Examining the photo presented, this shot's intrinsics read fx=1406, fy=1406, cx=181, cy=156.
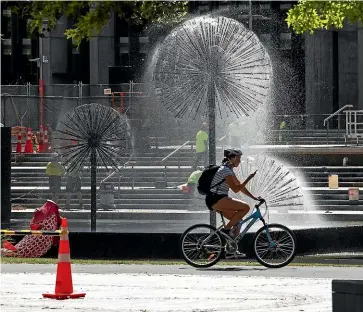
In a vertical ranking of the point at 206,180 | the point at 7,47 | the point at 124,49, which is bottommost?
the point at 206,180

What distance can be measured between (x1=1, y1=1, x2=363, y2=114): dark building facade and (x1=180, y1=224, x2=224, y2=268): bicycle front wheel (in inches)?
1532

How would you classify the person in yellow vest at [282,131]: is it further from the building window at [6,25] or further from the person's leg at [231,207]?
the person's leg at [231,207]

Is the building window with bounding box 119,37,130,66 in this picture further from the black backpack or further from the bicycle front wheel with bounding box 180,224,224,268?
the black backpack

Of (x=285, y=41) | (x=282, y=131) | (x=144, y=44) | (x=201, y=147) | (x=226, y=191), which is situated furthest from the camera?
(x=144, y=44)

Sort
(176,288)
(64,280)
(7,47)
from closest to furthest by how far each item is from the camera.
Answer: (64,280) → (176,288) → (7,47)

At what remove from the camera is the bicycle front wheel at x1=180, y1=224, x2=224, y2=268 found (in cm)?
1788

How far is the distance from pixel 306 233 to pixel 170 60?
192 inches

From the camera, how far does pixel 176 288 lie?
14609 mm

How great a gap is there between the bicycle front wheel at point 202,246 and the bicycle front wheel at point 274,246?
525mm

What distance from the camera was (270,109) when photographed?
5019 cm

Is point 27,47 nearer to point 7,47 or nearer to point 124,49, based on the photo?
point 7,47

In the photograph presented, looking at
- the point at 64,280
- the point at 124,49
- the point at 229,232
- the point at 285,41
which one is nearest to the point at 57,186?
the point at 229,232

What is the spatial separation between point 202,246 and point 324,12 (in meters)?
3.34

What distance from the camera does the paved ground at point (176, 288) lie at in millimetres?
12727
